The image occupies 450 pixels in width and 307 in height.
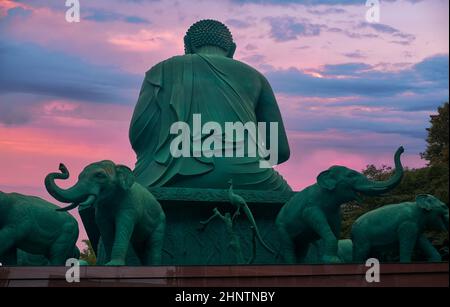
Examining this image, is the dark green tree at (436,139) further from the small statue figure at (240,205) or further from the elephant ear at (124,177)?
the elephant ear at (124,177)

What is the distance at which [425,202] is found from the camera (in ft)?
44.4

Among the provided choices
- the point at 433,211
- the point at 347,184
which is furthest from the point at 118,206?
the point at 433,211

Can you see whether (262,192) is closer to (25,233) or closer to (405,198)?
(25,233)

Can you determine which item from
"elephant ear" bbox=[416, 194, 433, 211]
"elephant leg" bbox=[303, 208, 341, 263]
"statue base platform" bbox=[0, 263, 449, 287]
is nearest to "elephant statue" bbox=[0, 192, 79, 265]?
"statue base platform" bbox=[0, 263, 449, 287]

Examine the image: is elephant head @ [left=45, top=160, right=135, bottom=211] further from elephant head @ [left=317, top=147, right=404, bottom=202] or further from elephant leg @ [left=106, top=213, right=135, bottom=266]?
elephant head @ [left=317, top=147, right=404, bottom=202]

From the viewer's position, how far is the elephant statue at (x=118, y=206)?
13.2 meters

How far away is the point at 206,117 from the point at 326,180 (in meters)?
3.63

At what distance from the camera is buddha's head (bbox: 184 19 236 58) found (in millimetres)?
18203

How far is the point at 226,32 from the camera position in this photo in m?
18.3

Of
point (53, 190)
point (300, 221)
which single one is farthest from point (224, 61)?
point (53, 190)

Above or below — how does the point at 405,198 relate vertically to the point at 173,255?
above

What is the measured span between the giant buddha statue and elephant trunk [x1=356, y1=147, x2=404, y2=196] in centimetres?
283

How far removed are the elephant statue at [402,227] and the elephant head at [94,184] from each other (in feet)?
11.2
